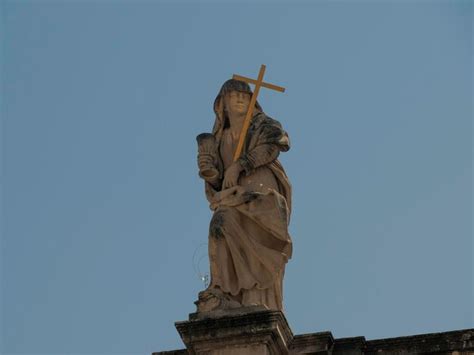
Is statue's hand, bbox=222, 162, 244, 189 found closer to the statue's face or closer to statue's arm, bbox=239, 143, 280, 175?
statue's arm, bbox=239, 143, 280, 175

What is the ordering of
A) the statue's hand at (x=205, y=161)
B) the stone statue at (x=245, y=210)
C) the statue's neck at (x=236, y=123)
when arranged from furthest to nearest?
the statue's neck at (x=236, y=123)
the statue's hand at (x=205, y=161)
the stone statue at (x=245, y=210)

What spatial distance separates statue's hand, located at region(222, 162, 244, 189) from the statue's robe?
0.08 meters

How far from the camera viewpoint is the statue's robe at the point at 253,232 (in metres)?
16.9

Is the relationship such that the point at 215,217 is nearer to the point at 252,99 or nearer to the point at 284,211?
the point at 284,211

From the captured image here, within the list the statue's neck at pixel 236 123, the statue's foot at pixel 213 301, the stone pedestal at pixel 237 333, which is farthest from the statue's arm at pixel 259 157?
the stone pedestal at pixel 237 333

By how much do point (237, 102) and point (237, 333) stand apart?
3.88 metres

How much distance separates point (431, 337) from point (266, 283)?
226 cm

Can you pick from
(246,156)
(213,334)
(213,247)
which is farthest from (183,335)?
(246,156)

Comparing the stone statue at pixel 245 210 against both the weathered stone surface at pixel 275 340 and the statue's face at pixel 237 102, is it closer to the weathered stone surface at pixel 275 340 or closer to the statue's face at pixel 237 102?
the statue's face at pixel 237 102

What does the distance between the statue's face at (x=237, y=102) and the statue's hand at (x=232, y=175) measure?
1.00 metres

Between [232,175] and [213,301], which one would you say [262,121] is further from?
[213,301]

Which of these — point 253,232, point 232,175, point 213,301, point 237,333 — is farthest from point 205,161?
point 237,333

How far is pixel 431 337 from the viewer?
16.2 meters

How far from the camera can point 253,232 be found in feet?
56.5
